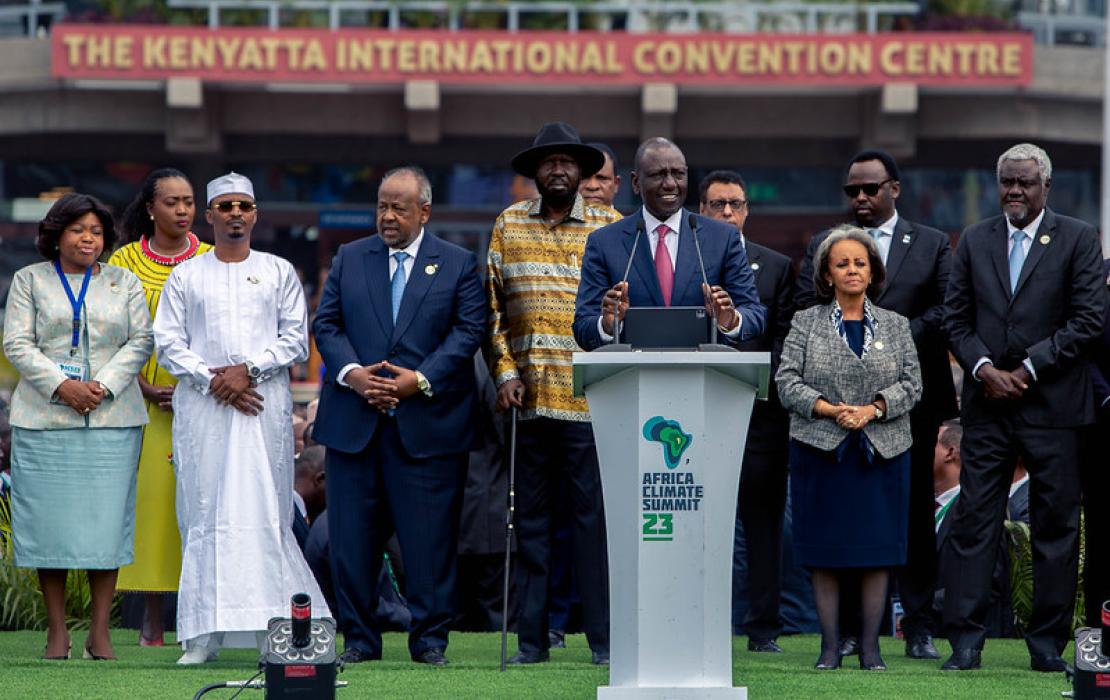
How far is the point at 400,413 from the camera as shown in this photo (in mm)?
8055

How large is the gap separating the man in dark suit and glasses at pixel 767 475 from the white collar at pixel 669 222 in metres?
1.09

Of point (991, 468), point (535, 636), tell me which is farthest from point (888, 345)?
point (535, 636)

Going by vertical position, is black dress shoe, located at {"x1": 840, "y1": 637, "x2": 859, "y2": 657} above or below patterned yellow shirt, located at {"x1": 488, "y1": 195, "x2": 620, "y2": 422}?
below

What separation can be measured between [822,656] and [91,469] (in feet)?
11.4

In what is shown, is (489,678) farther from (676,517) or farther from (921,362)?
(921,362)

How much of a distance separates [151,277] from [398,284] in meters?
1.38

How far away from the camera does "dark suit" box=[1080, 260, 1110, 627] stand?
8133mm

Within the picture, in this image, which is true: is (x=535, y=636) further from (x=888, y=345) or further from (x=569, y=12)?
(x=569, y=12)

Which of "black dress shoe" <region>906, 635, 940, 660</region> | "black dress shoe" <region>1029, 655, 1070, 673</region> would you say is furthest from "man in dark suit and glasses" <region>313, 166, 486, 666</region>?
"black dress shoe" <region>1029, 655, 1070, 673</region>

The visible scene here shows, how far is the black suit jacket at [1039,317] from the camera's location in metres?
7.80

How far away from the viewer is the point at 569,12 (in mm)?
24859

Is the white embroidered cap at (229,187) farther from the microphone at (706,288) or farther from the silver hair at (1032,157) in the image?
the silver hair at (1032,157)

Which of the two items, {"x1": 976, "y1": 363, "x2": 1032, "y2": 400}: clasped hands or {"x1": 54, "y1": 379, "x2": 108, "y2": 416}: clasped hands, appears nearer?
{"x1": 976, "y1": 363, "x2": 1032, "y2": 400}: clasped hands

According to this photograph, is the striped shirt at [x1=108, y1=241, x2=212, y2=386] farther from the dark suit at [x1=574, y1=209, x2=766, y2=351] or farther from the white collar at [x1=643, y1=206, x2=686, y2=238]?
the white collar at [x1=643, y1=206, x2=686, y2=238]
